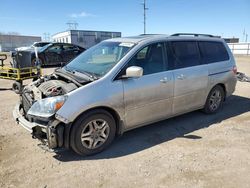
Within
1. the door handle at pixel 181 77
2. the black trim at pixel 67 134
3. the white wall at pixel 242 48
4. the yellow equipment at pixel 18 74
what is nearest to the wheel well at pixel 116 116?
the black trim at pixel 67 134

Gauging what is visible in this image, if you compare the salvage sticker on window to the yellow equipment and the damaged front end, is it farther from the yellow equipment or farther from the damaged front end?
the yellow equipment

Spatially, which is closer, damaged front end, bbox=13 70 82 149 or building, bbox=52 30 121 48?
damaged front end, bbox=13 70 82 149

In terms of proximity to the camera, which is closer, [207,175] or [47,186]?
[47,186]

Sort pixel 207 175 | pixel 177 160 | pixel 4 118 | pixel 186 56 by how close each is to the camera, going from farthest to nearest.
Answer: pixel 4 118
pixel 186 56
pixel 177 160
pixel 207 175

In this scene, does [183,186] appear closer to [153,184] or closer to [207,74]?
[153,184]

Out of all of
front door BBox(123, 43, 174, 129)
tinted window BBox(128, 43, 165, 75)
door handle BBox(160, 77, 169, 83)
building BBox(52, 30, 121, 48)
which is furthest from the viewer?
building BBox(52, 30, 121, 48)

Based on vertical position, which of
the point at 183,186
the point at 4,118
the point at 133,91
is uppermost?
the point at 133,91

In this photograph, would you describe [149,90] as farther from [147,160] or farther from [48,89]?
[48,89]

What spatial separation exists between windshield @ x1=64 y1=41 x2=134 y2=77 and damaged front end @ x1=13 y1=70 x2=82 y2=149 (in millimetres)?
480

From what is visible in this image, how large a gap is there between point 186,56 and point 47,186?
333cm

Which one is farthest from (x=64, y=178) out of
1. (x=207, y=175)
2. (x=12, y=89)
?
(x=12, y=89)

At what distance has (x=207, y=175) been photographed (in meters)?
3.02

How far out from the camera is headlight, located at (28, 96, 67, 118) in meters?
3.10

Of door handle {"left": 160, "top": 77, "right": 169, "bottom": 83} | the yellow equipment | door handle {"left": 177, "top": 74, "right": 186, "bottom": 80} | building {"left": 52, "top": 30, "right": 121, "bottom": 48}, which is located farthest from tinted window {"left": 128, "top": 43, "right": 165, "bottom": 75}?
building {"left": 52, "top": 30, "right": 121, "bottom": 48}
